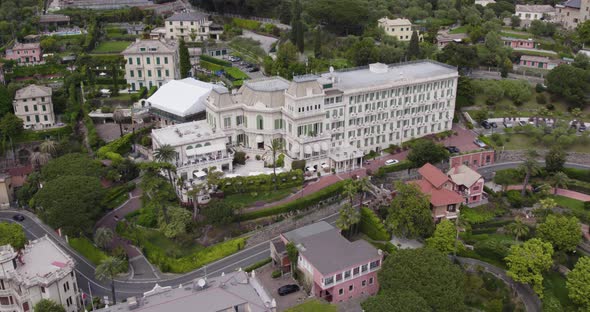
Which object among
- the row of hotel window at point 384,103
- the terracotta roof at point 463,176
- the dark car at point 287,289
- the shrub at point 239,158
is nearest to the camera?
the dark car at point 287,289

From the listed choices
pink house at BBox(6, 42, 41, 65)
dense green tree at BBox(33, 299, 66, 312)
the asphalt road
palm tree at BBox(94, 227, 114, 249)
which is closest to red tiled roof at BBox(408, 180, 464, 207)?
the asphalt road

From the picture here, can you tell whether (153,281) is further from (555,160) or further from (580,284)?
(555,160)

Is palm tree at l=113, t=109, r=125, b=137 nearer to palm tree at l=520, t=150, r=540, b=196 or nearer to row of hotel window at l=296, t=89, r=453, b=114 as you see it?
row of hotel window at l=296, t=89, r=453, b=114

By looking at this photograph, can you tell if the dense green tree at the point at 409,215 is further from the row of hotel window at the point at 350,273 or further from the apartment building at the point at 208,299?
the apartment building at the point at 208,299

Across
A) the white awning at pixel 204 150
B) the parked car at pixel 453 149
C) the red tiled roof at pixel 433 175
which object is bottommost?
the parked car at pixel 453 149

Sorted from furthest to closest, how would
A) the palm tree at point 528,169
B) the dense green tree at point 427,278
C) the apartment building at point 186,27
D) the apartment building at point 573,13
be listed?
the apartment building at point 186,27
the apartment building at point 573,13
the palm tree at point 528,169
the dense green tree at point 427,278

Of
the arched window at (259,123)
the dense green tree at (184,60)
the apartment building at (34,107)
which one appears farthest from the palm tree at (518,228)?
the apartment building at (34,107)
